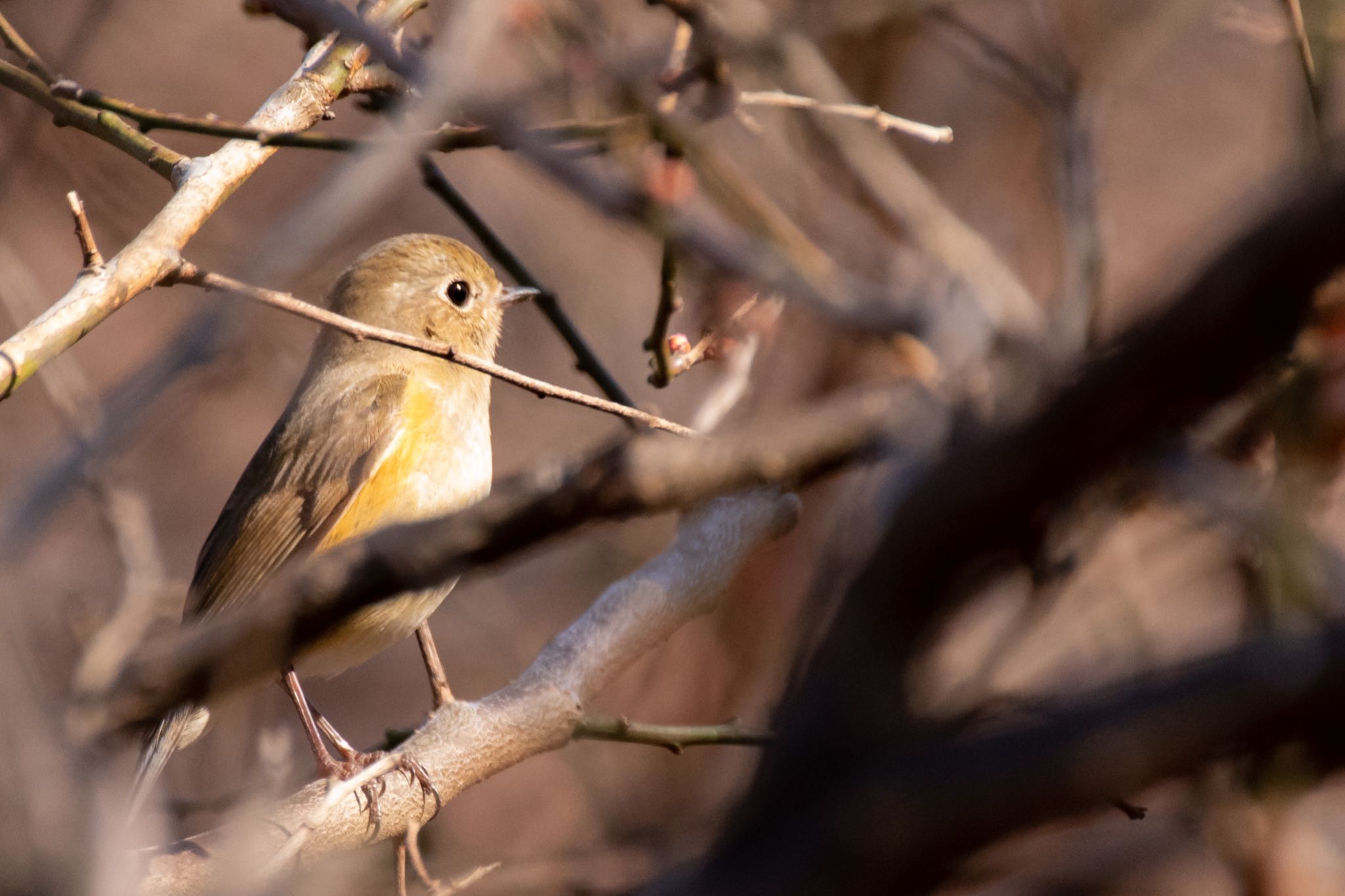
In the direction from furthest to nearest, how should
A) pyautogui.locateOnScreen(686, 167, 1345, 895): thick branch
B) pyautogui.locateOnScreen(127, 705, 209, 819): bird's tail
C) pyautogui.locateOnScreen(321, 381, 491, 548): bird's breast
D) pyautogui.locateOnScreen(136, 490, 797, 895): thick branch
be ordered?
pyautogui.locateOnScreen(321, 381, 491, 548): bird's breast < pyautogui.locateOnScreen(127, 705, 209, 819): bird's tail < pyautogui.locateOnScreen(136, 490, 797, 895): thick branch < pyautogui.locateOnScreen(686, 167, 1345, 895): thick branch

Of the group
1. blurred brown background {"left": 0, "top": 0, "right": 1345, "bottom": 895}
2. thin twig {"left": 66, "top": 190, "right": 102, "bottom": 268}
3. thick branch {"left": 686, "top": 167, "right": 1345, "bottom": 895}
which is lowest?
blurred brown background {"left": 0, "top": 0, "right": 1345, "bottom": 895}

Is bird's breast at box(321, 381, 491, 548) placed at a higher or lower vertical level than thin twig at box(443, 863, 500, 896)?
higher

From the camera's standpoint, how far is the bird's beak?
13.2 feet

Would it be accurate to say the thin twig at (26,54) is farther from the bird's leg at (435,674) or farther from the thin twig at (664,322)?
the bird's leg at (435,674)

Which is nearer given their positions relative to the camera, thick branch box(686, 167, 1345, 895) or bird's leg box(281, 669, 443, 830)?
thick branch box(686, 167, 1345, 895)

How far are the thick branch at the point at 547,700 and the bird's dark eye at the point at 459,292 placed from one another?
1.37m

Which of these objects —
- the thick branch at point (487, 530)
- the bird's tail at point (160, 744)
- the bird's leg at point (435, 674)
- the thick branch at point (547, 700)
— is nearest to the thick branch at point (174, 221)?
the thick branch at point (487, 530)

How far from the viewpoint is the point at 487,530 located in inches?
46.8

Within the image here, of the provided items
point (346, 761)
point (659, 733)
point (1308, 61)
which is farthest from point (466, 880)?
point (1308, 61)

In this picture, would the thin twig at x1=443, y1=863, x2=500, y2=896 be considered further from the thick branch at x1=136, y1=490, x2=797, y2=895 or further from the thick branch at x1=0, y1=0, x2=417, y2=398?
the thick branch at x1=0, y1=0, x2=417, y2=398

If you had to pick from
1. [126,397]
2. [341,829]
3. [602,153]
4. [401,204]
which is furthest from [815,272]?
[401,204]

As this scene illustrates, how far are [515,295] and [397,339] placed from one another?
210 cm

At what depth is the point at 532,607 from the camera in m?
5.84

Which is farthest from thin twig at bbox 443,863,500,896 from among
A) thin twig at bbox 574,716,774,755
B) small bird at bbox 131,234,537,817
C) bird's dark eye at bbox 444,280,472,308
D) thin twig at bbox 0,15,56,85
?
bird's dark eye at bbox 444,280,472,308
